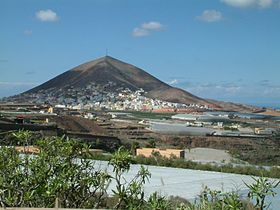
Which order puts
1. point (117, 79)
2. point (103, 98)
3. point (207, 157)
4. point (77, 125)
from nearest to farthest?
point (207, 157) → point (77, 125) → point (103, 98) → point (117, 79)

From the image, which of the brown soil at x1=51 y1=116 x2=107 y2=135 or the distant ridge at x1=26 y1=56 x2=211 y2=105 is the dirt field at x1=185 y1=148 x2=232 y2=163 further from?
the distant ridge at x1=26 y1=56 x2=211 y2=105

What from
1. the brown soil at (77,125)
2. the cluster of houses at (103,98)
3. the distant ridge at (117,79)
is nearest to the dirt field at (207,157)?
the brown soil at (77,125)

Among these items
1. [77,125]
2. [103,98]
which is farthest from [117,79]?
[77,125]

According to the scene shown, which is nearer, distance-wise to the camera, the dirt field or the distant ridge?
the dirt field

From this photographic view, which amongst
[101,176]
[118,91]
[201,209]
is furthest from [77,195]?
[118,91]

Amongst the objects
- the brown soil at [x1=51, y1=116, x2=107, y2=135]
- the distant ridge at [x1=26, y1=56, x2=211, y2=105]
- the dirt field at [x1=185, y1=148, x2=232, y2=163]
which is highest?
the distant ridge at [x1=26, y1=56, x2=211, y2=105]

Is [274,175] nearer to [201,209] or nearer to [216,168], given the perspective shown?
[216,168]

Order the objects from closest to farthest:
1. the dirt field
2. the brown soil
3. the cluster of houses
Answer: the dirt field < the brown soil < the cluster of houses

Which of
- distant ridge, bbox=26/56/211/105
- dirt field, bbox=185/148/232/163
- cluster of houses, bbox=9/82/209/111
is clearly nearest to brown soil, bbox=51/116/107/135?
dirt field, bbox=185/148/232/163

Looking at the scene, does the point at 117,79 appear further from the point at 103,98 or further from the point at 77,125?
the point at 77,125
